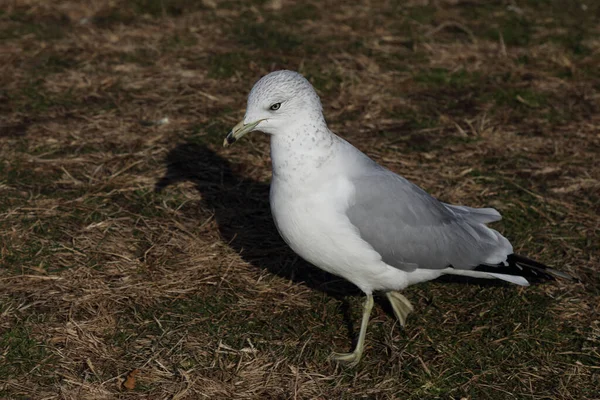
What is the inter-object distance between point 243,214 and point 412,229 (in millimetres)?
1667

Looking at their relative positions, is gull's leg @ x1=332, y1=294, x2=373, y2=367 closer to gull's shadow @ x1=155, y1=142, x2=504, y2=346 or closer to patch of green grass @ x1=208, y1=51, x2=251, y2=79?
gull's shadow @ x1=155, y1=142, x2=504, y2=346

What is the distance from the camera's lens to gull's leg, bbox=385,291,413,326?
183 inches

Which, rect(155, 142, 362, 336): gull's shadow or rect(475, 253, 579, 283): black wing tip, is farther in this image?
rect(155, 142, 362, 336): gull's shadow

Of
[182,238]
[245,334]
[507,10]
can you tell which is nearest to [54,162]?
[182,238]

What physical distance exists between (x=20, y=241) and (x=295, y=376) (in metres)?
2.11

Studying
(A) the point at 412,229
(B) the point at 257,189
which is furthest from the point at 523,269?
(B) the point at 257,189

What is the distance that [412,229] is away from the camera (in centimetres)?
433

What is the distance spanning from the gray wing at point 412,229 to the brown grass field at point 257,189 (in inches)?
16.8

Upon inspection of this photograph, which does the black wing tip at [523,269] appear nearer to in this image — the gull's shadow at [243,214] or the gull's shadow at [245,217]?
the gull's shadow at [245,217]

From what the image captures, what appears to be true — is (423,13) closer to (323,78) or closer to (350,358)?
(323,78)

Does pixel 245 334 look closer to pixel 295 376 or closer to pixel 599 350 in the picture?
pixel 295 376

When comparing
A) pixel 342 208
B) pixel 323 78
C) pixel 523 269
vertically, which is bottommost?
pixel 323 78

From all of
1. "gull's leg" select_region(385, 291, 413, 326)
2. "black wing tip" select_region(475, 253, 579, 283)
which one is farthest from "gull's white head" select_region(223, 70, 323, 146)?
"black wing tip" select_region(475, 253, 579, 283)

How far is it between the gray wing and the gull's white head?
444 millimetres
